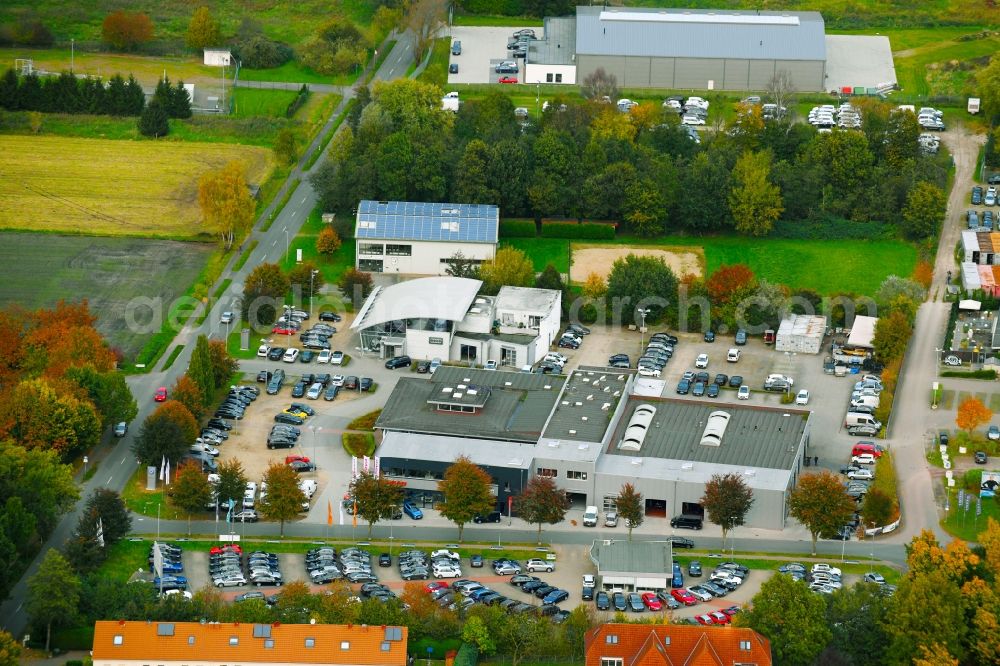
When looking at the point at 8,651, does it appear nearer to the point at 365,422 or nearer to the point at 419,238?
the point at 365,422

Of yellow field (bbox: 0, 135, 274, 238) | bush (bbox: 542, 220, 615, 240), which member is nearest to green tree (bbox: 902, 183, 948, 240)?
bush (bbox: 542, 220, 615, 240)

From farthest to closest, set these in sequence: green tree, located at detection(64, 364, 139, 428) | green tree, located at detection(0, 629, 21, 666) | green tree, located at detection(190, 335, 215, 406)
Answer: green tree, located at detection(190, 335, 215, 406) < green tree, located at detection(64, 364, 139, 428) < green tree, located at detection(0, 629, 21, 666)

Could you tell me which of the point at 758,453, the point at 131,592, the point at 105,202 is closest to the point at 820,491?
the point at 758,453

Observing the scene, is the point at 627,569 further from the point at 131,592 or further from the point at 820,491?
the point at 131,592

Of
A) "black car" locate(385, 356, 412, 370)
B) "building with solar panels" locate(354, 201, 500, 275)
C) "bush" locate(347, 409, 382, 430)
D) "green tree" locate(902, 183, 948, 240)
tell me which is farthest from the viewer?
"green tree" locate(902, 183, 948, 240)

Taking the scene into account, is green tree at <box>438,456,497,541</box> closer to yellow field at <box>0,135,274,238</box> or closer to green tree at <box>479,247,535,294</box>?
green tree at <box>479,247,535,294</box>

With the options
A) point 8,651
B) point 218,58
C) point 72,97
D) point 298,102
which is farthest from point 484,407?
point 218,58
